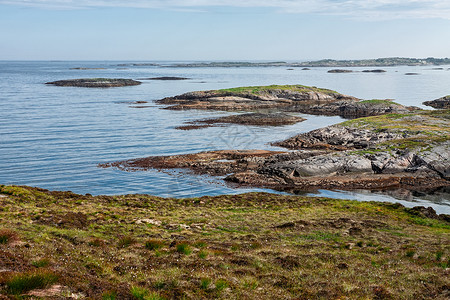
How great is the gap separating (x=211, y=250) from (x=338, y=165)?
30.0m

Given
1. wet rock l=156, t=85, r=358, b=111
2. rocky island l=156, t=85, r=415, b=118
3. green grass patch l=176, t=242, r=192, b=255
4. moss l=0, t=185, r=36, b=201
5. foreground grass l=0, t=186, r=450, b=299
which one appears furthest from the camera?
wet rock l=156, t=85, r=358, b=111

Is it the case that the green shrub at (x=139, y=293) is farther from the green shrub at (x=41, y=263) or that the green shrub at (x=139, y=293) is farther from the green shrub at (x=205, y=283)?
the green shrub at (x=41, y=263)

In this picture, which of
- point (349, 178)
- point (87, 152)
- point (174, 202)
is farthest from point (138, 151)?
point (349, 178)

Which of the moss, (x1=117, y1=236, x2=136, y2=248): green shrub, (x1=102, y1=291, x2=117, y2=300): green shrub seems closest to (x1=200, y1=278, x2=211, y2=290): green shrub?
(x1=102, y1=291, x2=117, y2=300): green shrub

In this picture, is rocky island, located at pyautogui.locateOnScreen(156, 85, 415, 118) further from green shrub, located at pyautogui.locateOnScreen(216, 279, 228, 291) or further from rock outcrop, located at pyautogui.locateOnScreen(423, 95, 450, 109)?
green shrub, located at pyautogui.locateOnScreen(216, 279, 228, 291)

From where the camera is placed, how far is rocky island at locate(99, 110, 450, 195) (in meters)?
42.4

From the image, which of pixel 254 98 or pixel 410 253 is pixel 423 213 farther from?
pixel 254 98

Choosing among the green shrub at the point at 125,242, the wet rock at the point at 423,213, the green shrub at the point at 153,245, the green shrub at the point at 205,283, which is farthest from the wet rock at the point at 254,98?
the green shrub at the point at 205,283

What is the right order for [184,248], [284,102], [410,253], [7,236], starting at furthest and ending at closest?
1. [284,102]
2. [410,253]
3. [184,248]
4. [7,236]

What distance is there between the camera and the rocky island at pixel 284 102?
102 metres

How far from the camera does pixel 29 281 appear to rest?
11.8 meters

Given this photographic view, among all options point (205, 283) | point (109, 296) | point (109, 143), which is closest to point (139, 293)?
point (109, 296)

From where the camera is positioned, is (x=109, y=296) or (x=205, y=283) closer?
(x=109, y=296)

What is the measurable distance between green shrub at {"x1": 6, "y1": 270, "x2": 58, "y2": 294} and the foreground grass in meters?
0.03
